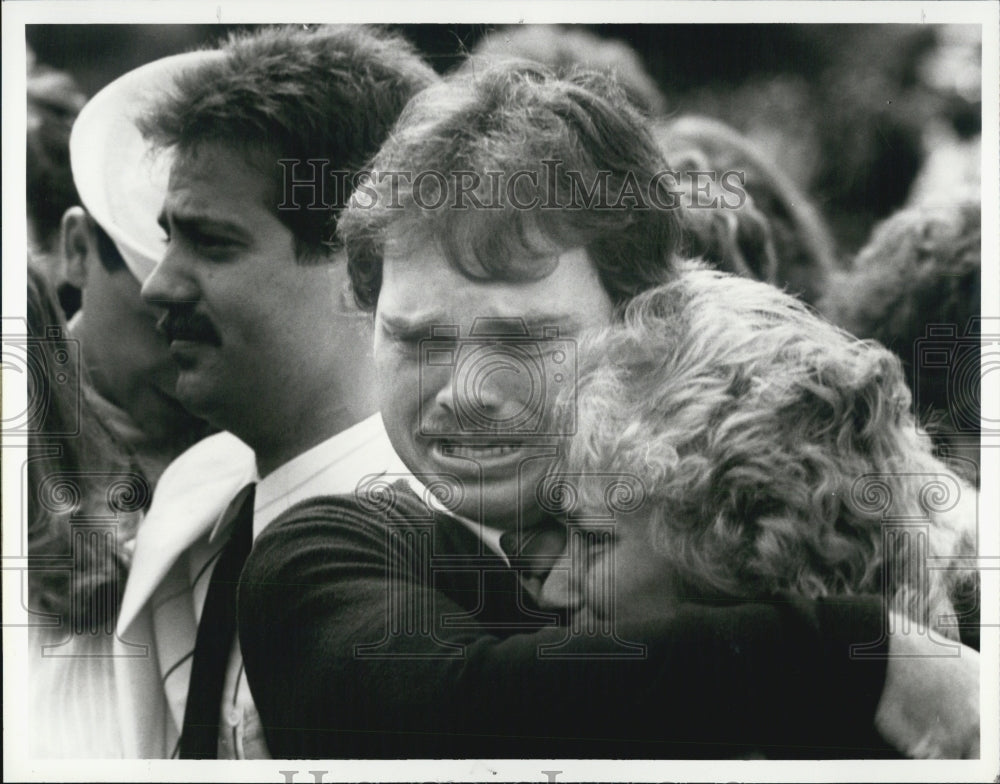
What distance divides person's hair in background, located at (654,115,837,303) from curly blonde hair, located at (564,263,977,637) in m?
0.08

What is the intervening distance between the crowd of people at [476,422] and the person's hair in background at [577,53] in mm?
13

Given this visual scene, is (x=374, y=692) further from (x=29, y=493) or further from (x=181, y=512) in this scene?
(x=29, y=493)

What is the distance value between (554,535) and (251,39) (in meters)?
1.81

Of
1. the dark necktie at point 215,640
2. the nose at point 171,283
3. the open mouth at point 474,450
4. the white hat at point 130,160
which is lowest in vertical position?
the dark necktie at point 215,640

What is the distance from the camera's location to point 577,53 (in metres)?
3.05

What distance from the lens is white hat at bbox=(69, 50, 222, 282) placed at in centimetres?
306

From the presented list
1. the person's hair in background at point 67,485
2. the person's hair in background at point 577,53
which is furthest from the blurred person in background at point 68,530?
the person's hair in background at point 577,53

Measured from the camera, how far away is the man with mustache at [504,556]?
9.78 feet

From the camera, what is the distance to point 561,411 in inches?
118

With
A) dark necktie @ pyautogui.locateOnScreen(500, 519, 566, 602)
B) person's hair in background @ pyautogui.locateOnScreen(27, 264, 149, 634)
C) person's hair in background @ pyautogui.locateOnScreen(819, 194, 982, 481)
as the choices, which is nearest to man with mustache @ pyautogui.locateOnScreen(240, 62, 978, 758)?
dark necktie @ pyautogui.locateOnScreen(500, 519, 566, 602)

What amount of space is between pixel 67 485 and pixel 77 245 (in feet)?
2.50

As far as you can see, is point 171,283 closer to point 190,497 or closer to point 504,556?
point 190,497

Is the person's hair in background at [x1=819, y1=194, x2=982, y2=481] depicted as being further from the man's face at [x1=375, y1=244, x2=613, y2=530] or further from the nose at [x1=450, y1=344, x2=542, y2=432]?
the nose at [x1=450, y1=344, x2=542, y2=432]

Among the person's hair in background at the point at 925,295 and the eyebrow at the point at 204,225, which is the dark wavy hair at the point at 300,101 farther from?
the person's hair in background at the point at 925,295
